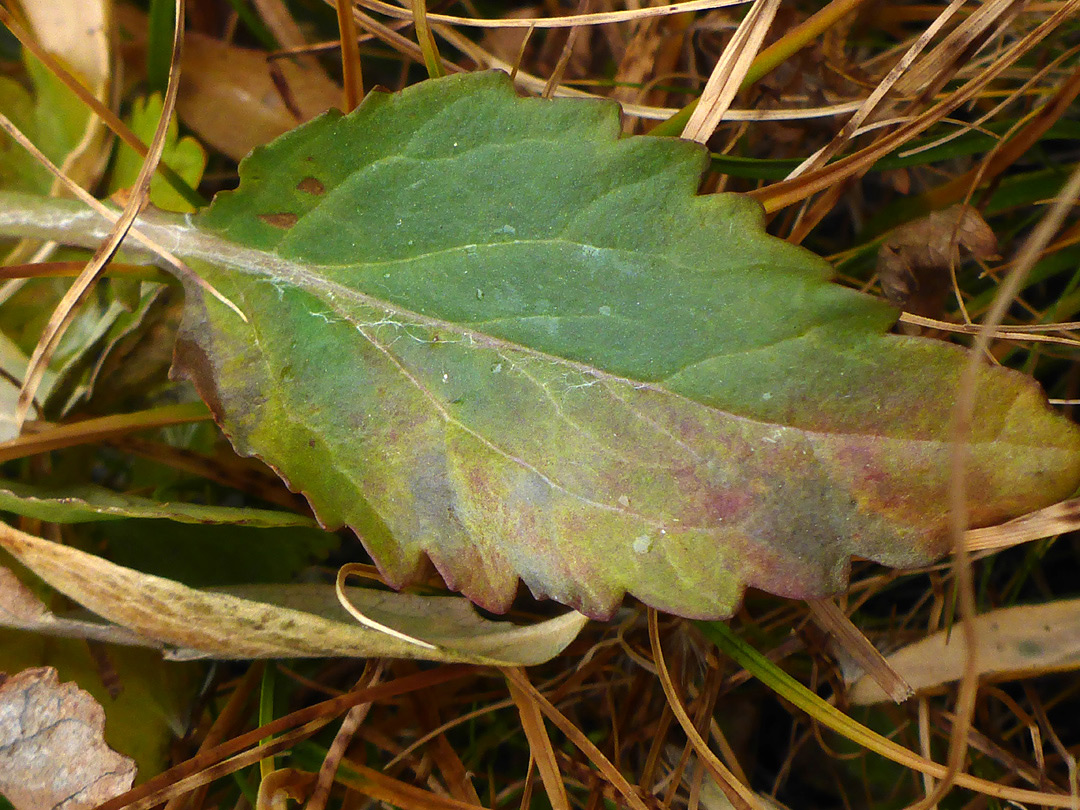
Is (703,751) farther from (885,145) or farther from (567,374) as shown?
(885,145)

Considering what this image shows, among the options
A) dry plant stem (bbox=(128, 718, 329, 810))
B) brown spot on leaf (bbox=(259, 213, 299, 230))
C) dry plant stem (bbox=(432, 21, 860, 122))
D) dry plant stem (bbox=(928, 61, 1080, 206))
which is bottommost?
dry plant stem (bbox=(128, 718, 329, 810))

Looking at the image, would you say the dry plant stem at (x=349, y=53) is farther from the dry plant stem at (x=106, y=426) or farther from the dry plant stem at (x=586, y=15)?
the dry plant stem at (x=106, y=426)

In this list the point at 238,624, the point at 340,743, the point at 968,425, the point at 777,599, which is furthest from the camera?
the point at 777,599

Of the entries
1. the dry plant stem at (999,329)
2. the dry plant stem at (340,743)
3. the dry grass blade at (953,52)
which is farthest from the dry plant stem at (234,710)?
the dry grass blade at (953,52)

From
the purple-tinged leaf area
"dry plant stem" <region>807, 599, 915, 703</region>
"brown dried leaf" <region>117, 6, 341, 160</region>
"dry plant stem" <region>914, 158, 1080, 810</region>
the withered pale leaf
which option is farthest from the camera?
"brown dried leaf" <region>117, 6, 341, 160</region>

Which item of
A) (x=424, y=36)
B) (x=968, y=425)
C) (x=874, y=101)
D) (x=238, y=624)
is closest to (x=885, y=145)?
(x=874, y=101)

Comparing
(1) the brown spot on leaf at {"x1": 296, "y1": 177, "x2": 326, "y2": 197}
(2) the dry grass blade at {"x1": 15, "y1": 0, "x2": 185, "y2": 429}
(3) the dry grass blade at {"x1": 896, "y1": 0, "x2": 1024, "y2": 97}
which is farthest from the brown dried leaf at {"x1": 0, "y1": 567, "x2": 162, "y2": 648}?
(3) the dry grass blade at {"x1": 896, "y1": 0, "x2": 1024, "y2": 97}

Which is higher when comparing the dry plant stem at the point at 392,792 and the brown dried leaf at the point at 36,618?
the brown dried leaf at the point at 36,618

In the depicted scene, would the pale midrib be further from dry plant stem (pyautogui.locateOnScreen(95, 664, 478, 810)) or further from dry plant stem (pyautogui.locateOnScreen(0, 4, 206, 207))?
dry plant stem (pyautogui.locateOnScreen(95, 664, 478, 810))
